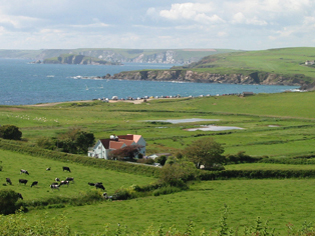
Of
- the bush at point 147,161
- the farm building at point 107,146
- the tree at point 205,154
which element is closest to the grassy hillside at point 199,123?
the farm building at point 107,146

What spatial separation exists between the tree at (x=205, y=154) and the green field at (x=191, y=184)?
2.39 m

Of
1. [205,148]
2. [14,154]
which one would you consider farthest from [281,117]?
[14,154]

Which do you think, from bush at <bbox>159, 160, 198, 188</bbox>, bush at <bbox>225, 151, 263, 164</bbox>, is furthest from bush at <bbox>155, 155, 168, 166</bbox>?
bush at <bbox>225, 151, 263, 164</bbox>

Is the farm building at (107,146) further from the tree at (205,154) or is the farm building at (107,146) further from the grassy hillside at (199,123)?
the tree at (205,154)

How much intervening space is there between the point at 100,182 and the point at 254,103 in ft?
352

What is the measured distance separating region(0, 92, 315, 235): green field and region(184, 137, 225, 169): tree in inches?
94.3

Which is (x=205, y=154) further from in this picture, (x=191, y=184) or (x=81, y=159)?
(x=81, y=159)

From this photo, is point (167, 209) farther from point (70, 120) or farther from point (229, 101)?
point (229, 101)

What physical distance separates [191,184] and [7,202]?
70.7 ft

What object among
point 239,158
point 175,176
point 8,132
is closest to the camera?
point 175,176

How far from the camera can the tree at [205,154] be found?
5588cm

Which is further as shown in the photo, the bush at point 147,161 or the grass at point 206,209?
the bush at point 147,161

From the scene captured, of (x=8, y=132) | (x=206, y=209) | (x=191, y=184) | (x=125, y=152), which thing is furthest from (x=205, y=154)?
(x=8, y=132)

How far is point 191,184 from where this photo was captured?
4809 centimetres
